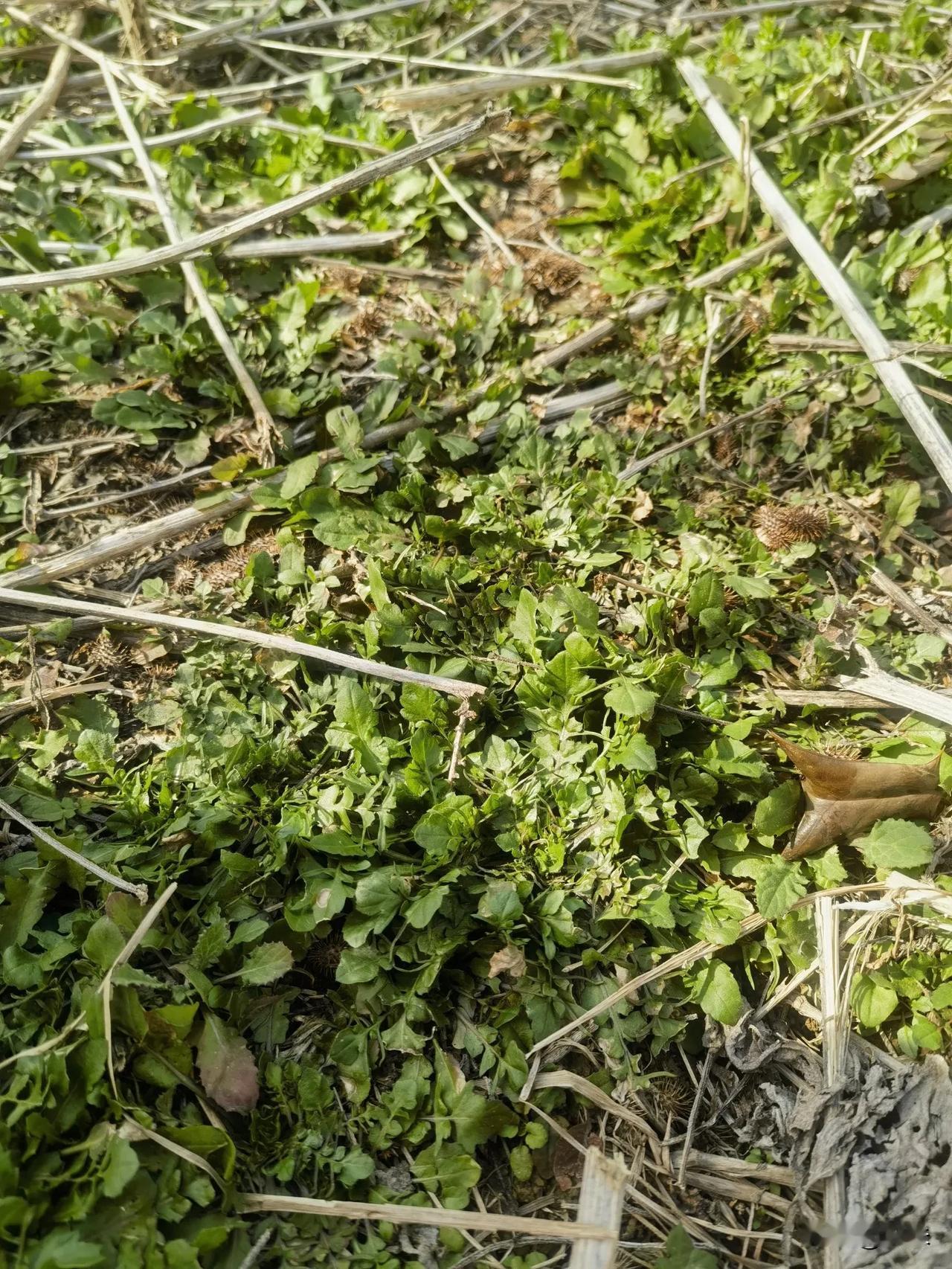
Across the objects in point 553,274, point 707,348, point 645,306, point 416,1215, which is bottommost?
point 416,1215

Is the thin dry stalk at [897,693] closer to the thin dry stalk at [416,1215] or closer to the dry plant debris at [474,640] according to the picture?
the dry plant debris at [474,640]

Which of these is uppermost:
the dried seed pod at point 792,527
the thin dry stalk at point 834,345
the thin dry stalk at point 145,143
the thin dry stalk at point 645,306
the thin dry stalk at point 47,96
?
the thin dry stalk at point 47,96

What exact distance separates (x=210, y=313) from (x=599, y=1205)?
3.03 metres

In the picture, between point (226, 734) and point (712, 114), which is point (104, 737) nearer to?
point (226, 734)

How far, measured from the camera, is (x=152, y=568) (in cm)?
302

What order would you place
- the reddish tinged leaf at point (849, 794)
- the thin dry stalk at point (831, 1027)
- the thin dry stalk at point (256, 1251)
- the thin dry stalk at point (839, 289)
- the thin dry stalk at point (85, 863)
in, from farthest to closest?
the thin dry stalk at point (839, 289) → the reddish tinged leaf at point (849, 794) → the thin dry stalk at point (85, 863) → the thin dry stalk at point (831, 1027) → the thin dry stalk at point (256, 1251)

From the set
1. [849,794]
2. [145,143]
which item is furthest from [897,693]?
[145,143]

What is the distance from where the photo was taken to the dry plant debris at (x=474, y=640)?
216 cm

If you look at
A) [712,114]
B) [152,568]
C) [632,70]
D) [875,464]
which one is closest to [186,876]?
[152,568]

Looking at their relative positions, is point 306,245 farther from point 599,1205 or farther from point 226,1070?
point 599,1205

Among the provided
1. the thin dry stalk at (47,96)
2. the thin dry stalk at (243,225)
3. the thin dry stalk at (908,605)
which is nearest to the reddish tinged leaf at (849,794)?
the thin dry stalk at (908,605)

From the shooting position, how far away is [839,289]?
3.21 m

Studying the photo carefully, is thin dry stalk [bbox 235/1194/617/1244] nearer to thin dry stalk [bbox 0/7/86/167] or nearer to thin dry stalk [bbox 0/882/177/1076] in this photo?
thin dry stalk [bbox 0/882/177/1076]

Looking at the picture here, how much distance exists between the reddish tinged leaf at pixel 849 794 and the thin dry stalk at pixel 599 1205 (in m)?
0.94
